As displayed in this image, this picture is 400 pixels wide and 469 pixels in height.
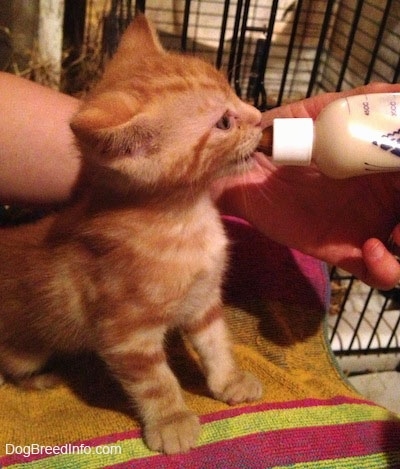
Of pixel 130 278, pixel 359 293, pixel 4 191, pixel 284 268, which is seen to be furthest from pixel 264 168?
pixel 359 293

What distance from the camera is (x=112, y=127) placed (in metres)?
0.59

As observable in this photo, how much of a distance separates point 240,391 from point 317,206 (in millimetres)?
346

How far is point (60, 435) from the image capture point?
792mm

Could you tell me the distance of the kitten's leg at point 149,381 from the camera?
0.80 meters

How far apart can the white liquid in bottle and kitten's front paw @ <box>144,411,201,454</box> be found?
1.25 ft

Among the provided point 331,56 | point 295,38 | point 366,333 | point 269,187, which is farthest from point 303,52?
point 269,187

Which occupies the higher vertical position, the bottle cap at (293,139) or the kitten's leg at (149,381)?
the bottle cap at (293,139)

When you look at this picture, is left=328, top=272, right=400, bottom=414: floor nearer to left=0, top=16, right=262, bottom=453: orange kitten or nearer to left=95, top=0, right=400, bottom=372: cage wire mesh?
left=95, top=0, right=400, bottom=372: cage wire mesh

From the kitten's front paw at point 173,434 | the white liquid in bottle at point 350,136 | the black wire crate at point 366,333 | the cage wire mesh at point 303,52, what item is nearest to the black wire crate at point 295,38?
the cage wire mesh at point 303,52

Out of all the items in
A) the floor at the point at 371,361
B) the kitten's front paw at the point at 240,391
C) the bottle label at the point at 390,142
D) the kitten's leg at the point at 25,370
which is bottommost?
the floor at the point at 371,361

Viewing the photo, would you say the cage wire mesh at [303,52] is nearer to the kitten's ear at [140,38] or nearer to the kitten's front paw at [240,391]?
the kitten's ear at [140,38]

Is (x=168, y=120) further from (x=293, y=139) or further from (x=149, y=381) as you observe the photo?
(x=149, y=381)

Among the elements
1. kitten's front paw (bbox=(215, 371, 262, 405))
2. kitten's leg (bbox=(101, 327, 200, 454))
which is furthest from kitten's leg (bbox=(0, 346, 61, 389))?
kitten's front paw (bbox=(215, 371, 262, 405))

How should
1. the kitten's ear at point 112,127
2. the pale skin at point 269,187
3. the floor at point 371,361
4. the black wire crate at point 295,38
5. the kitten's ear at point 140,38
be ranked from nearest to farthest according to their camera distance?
the kitten's ear at point 112,127 < the kitten's ear at point 140,38 < the pale skin at point 269,187 < the floor at point 371,361 < the black wire crate at point 295,38
